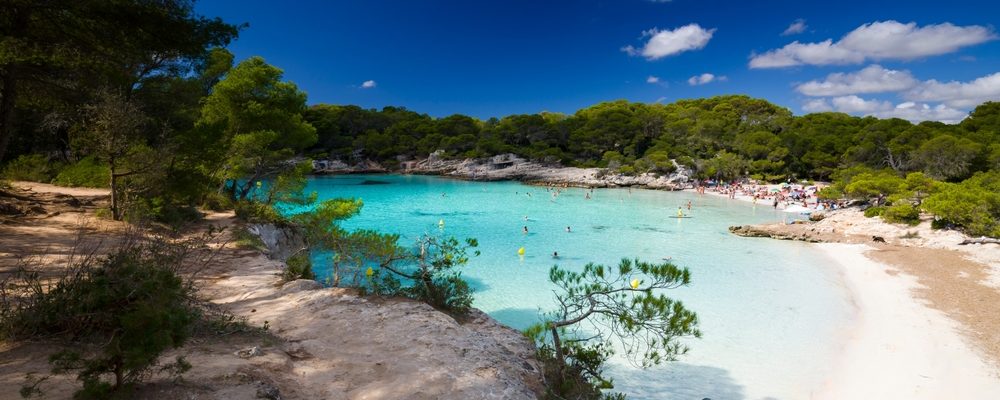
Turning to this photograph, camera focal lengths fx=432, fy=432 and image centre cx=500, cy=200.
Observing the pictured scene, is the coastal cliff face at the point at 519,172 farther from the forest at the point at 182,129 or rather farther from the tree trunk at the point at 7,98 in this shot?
the tree trunk at the point at 7,98

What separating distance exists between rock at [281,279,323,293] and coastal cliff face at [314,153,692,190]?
42.1 metres

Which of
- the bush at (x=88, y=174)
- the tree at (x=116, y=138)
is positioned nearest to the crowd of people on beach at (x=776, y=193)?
the tree at (x=116, y=138)

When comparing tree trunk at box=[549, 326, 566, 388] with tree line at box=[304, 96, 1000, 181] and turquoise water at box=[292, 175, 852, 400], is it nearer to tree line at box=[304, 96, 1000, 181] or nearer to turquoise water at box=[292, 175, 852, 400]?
turquoise water at box=[292, 175, 852, 400]

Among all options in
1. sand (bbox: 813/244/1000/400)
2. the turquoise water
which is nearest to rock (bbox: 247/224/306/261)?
the turquoise water

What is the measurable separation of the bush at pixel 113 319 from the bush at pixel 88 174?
32.6 ft

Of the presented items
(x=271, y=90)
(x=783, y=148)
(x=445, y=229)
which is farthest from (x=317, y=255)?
(x=783, y=148)

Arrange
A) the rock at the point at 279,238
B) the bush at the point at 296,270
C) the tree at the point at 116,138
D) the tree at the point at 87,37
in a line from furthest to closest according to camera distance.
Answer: the rock at the point at 279,238 → the tree at the point at 116,138 → the bush at the point at 296,270 → the tree at the point at 87,37

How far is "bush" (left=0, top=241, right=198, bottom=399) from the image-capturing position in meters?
3.19

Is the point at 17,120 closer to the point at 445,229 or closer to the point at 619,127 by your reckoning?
the point at 445,229

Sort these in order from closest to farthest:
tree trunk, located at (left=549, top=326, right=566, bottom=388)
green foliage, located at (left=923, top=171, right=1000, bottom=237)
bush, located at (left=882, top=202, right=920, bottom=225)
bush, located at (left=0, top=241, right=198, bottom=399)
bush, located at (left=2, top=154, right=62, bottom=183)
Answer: bush, located at (left=0, top=241, right=198, bottom=399) → tree trunk, located at (left=549, top=326, right=566, bottom=388) → bush, located at (left=2, top=154, right=62, bottom=183) → green foliage, located at (left=923, top=171, right=1000, bottom=237) → bush, located at (left=882, top=202, right=920, bottom=225)

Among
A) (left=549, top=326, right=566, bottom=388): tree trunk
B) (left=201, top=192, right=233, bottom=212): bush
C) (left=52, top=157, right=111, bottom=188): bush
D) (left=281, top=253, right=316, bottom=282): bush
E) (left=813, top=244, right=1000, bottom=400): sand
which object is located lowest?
(left=813, top=244, right=1000, bottom=400): sand

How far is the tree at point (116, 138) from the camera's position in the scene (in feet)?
32.9

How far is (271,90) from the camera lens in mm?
16625

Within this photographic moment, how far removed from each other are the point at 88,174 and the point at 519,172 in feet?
151
